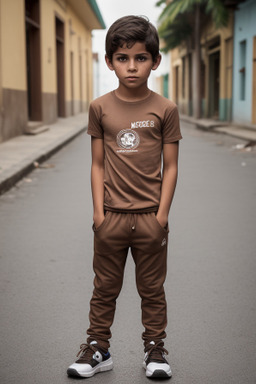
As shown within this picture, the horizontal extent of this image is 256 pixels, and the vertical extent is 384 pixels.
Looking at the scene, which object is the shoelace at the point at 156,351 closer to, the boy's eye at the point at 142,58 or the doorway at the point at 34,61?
the boy's eye at the point at 142,58

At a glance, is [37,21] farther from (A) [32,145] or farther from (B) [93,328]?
(B) [93,328]

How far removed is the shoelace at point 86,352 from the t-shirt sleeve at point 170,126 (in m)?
0.97

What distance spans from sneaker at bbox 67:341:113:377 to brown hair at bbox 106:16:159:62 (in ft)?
4.26

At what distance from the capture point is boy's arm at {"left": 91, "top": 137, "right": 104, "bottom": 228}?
2.52m

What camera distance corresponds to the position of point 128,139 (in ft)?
8.10

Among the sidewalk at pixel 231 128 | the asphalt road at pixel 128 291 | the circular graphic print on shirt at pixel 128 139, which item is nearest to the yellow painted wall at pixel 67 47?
the sidewalk at pixel 231 128

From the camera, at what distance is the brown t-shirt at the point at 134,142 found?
2.46 meters

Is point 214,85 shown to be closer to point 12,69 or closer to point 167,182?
point 12,69

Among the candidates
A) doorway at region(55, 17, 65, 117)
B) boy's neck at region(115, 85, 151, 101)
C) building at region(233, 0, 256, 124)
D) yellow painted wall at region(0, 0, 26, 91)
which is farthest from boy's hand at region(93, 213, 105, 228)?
doorway at region(55, 17, 65, 117)

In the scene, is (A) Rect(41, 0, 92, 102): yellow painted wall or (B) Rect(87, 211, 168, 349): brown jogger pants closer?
(B) Rect(87, 211, 168, 349): brown jogger pants

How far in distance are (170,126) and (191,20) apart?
25.0 metres

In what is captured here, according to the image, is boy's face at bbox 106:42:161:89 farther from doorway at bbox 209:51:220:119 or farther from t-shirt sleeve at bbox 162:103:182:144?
doorway at bbox 209:51:220:119

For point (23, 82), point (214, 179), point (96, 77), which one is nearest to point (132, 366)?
point (214, 179)

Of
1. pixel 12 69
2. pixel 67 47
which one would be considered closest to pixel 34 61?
pixel 12 69
